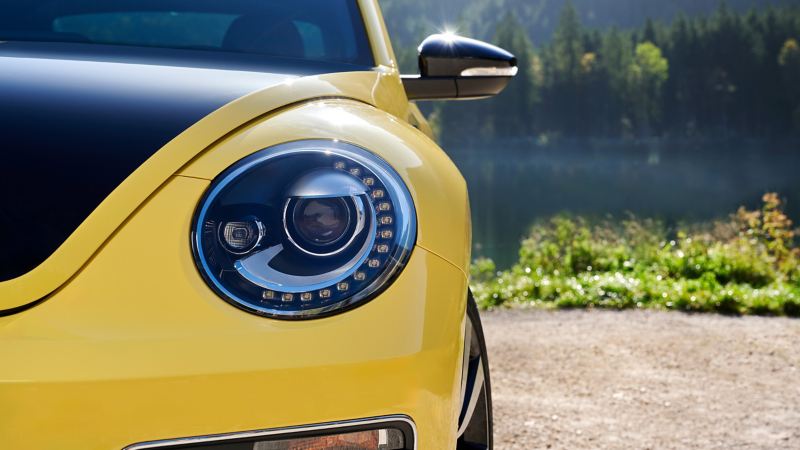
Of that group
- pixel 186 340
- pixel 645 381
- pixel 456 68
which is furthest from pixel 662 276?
pixel 186 340

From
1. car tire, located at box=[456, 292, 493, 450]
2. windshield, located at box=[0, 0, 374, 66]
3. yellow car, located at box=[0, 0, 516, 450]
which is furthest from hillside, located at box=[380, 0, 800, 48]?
yellow car, located at box=[0, 0, 516, 450]

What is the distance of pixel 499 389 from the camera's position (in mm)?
3943

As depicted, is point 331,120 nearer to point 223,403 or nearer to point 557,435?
point 223,403

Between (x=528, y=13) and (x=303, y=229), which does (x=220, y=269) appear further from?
(x=528, y=13)

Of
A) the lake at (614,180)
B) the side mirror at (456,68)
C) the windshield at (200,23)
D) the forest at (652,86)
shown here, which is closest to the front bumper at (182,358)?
the windshield at (200,23)

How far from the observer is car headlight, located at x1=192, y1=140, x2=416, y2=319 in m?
1.10

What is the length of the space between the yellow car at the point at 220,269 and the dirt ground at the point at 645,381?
214 centimetres

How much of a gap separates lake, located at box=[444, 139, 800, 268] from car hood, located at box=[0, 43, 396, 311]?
30211 mm

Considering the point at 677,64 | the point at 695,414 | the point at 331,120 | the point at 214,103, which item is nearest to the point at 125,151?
the point at 214,103

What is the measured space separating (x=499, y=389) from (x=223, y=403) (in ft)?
10.00

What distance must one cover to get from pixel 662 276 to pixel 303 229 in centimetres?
637

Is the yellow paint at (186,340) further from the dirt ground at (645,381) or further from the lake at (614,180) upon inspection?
the lake at (614,180)

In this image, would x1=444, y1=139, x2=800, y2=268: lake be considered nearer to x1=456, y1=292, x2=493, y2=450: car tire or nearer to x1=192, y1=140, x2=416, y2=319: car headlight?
x1=456, y1=292, x2=493, y2=450: car tire

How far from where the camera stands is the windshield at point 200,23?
2291 mm
